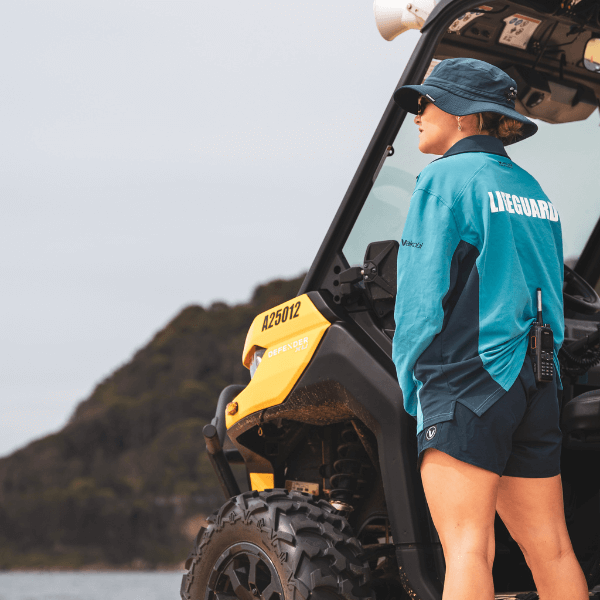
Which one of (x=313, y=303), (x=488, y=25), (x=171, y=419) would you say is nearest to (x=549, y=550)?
(x=313, y=303)

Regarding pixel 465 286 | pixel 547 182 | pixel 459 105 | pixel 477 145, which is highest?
pixel 547 182

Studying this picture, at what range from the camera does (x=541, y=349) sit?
2418 mm

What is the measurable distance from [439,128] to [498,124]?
0.17 m

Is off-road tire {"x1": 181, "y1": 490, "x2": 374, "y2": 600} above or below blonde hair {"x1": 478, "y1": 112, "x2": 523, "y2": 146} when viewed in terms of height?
below

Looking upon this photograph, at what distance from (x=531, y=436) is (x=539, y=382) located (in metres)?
0.15

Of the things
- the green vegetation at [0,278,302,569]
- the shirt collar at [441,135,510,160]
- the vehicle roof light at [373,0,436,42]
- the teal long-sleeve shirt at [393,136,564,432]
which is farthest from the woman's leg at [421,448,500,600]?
the green vegetation at [0,278,302,569]

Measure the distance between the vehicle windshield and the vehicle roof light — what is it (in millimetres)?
487

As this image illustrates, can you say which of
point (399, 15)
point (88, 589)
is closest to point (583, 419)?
point (399, 15)

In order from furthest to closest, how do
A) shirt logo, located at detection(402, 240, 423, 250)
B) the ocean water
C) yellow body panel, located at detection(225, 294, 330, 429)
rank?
the ocean water < yellow body panel, located at detection(225, 294, 330, 429) < shirt logo, located at detection(402, 240, 423, 250)

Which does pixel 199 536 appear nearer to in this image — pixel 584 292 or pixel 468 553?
pixel 468 553

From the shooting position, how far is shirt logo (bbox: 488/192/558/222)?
2398 mm

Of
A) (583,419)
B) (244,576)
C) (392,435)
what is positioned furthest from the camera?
(244,576)

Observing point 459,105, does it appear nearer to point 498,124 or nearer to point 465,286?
point 498,124

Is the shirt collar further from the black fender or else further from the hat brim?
the black fender
